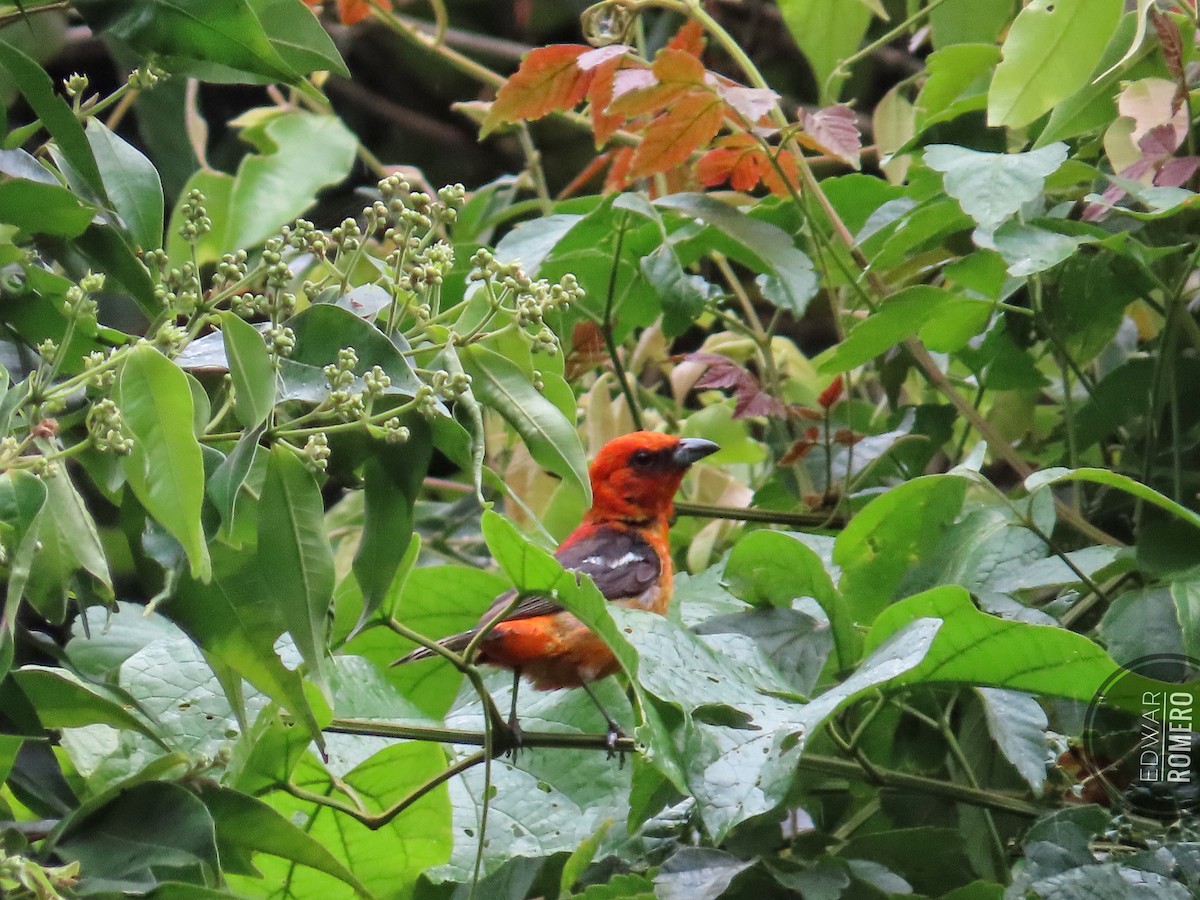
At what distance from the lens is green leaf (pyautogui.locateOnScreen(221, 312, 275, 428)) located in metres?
0.96

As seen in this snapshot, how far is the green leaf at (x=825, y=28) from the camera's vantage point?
6.97ft

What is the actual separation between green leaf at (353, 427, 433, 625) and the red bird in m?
0.68

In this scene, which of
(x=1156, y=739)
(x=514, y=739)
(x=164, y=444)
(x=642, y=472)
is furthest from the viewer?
(x=642, y=472)

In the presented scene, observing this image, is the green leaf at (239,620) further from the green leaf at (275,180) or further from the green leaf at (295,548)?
the green leaf at (275,180)

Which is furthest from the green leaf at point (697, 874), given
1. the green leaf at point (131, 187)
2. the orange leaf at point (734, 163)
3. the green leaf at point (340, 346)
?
the orange leaf at point (734, 163)

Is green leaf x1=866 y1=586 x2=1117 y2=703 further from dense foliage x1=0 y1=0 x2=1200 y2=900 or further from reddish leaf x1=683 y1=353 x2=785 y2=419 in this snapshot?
reddish leaf x1=683 y1=353 x2=785 y2=419

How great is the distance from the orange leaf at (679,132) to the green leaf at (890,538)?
626 mm

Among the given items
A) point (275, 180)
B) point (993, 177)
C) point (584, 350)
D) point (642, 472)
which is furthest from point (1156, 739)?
point (275, 180)

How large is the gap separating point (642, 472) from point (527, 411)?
1554mm

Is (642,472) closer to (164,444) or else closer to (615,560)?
(615,560)

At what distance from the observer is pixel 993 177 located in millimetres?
1533

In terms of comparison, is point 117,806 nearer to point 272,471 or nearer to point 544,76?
point 272,471

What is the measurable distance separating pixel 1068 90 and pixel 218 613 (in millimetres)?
1205

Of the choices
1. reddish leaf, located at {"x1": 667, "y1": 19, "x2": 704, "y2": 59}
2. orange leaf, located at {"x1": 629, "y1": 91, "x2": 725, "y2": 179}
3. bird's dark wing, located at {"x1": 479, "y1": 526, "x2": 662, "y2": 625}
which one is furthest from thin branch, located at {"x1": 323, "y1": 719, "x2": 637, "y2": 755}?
→ reddish leaf, located at {"x1": 667, "y1": 19, "x2": 704, "y2": 59}
